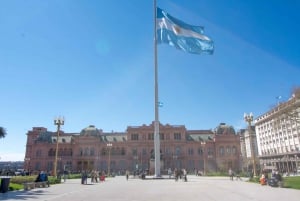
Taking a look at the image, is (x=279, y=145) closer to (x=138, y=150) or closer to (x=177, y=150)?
(x=177, y=150)

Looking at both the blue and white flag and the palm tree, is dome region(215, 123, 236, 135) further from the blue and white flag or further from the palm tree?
the palm tree

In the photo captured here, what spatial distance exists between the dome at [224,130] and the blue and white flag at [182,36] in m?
59.6

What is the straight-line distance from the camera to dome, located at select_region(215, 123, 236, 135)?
281 ft

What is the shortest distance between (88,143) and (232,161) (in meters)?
45.3

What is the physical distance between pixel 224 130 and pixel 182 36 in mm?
61296

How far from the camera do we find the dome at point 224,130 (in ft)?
281

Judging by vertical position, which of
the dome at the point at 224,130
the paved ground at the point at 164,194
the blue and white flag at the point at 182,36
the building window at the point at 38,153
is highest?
the blue and white flag at the point at 182,36

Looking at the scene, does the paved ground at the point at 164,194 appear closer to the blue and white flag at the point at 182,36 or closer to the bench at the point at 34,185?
the bench at the point at 34,185

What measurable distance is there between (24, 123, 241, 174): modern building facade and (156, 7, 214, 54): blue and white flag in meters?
54.5

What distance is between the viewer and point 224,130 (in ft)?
284

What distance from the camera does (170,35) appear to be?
106 ft

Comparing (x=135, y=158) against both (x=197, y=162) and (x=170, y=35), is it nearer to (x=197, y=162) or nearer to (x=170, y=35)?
(x=197, y=162)

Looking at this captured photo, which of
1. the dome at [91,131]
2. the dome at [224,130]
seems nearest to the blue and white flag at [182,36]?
the dome at [224,130]

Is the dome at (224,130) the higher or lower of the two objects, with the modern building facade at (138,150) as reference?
higher
